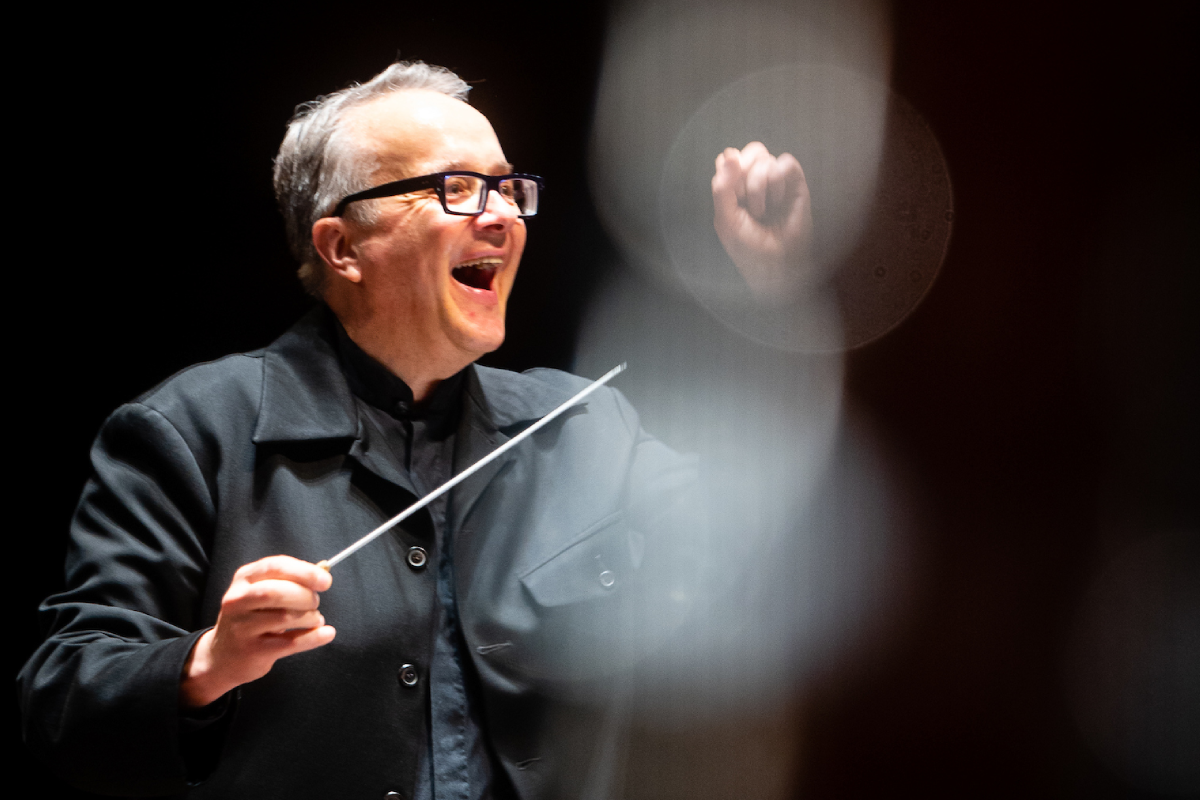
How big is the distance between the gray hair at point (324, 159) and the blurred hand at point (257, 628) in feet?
1.69

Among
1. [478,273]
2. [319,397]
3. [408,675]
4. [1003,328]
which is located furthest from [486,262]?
[1003,328]

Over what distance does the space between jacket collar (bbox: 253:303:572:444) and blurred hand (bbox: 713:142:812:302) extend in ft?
1.17

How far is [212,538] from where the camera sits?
3.40 feet

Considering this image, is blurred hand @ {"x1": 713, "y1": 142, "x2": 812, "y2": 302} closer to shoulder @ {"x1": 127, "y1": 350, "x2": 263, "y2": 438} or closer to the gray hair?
the gray hair

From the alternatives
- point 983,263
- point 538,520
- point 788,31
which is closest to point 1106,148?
point 983,263

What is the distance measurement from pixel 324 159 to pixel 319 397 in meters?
0.32

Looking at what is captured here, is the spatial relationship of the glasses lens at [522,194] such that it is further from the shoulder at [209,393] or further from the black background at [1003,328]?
the shoulder at [209,393]

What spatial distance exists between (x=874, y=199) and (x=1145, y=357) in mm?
500

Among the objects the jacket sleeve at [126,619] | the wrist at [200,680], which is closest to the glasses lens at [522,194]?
the jacket sleeve at [126,619]

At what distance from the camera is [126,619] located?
3.11ft

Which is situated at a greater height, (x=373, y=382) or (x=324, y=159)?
(x=324, y=159)

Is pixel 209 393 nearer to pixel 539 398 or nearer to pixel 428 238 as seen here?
pixel 428 238

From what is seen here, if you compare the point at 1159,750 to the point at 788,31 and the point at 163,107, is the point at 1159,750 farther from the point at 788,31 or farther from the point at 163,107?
the point at 163,107

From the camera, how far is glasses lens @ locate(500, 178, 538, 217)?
1.18 meters
